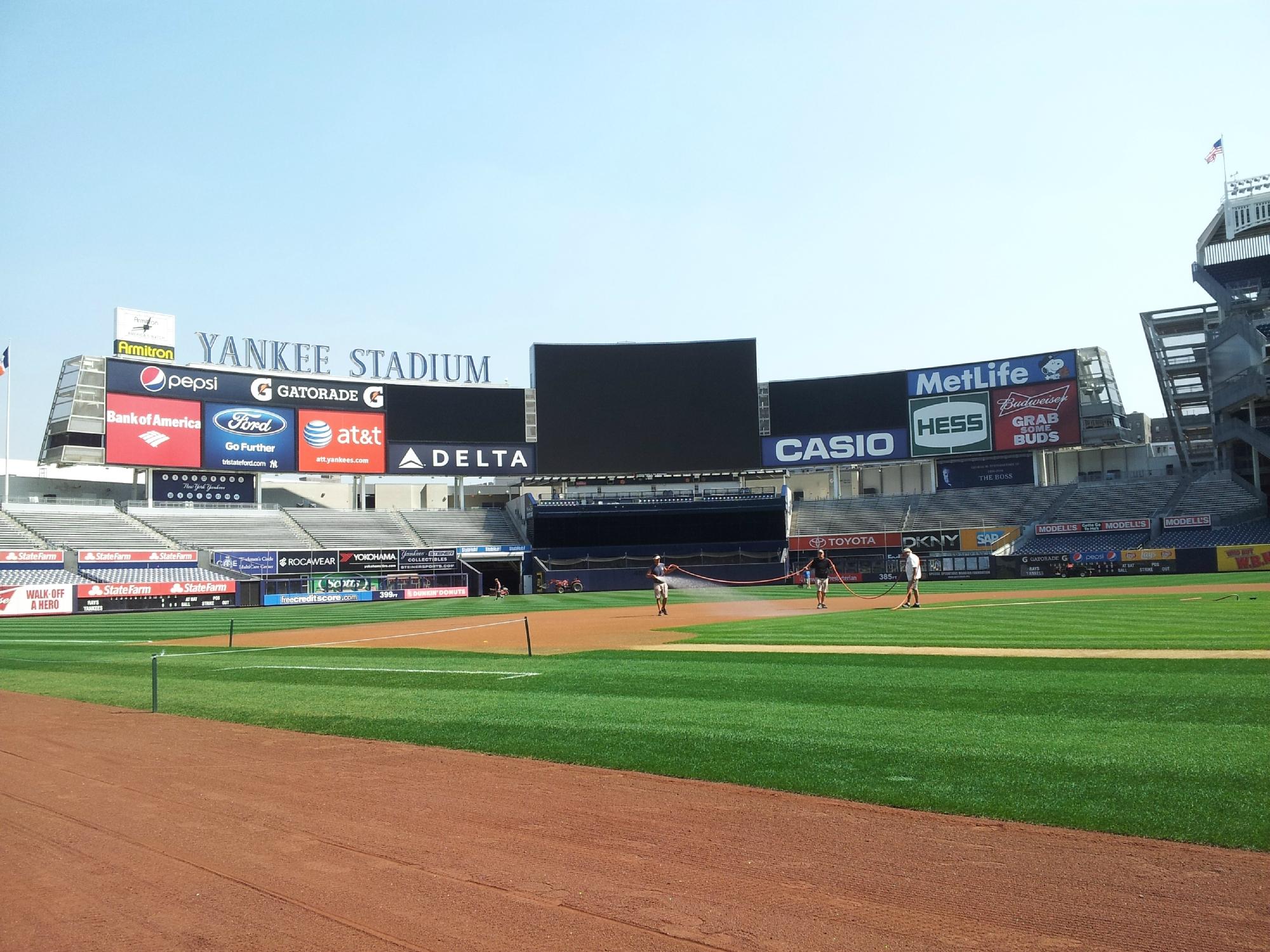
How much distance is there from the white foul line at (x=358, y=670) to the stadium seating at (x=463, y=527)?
4421 centimetres

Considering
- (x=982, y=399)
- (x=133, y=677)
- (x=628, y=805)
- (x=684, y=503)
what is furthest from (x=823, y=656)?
(x=982, y=399)

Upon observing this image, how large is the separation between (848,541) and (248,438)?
39342 mm

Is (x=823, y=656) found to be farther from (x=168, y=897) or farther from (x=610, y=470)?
(x=610, y=470)

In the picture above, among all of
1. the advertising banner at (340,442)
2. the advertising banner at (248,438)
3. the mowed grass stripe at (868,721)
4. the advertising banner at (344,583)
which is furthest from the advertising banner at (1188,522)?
the advertising banner at (248,438)

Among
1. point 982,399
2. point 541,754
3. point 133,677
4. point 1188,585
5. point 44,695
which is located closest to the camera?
point 541,754

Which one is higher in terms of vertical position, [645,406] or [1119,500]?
[645,406]

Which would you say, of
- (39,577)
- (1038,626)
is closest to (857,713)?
(1038,626)

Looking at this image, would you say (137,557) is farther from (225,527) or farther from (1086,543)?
(1086,543)

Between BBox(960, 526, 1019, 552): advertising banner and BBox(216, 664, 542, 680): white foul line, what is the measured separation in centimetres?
4623

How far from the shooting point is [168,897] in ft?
17.3

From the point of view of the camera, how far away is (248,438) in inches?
2330

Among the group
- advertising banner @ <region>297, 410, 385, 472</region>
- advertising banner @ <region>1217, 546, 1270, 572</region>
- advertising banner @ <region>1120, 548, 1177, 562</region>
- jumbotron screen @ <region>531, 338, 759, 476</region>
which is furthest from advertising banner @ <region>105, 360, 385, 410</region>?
advertising banner @ <region>1217, 546, 1270, 572</region>

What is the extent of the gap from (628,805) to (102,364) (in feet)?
192

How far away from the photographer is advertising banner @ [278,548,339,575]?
53562mm
